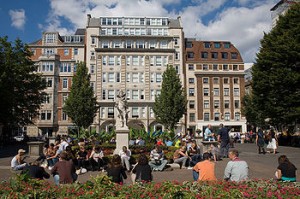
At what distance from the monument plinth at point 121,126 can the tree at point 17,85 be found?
636 inches

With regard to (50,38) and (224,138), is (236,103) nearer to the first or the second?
(50,38)

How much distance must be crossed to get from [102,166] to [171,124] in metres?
28.9

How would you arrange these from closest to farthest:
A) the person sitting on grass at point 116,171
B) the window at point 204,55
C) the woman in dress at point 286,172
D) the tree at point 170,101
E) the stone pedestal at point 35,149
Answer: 1. the person sitting on grass at point 116,171
2. the woman in dress at point 286,172
3. the stone pedestal at point 35,149
4. the tree at point 170,101
5. the window at point 204,55

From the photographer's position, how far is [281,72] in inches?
1114

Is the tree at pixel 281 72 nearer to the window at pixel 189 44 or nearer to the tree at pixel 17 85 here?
the tree at pixel 17 85

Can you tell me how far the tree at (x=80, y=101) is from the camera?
42.6 metres

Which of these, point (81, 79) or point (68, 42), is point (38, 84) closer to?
point (81, 79)

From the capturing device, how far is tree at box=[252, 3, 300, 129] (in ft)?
91.2

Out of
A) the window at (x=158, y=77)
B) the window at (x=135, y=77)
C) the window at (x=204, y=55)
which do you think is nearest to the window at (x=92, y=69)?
the window at (x=135, y=77)

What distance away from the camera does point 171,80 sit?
43.5 m

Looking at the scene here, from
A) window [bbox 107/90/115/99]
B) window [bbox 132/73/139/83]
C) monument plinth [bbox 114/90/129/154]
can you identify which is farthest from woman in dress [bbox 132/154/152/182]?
window [bbox 132/73/139/83]

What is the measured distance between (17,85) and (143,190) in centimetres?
3083

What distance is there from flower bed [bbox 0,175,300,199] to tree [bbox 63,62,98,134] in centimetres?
3630

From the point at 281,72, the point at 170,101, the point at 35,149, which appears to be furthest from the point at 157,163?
the point at 170,101
